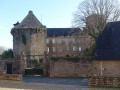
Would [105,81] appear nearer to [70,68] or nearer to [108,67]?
[108,67]

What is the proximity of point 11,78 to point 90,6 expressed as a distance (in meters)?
21.3

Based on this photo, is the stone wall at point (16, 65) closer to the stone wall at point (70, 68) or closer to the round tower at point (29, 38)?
the stone wall at point (70, 68)

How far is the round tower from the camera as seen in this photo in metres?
38.2

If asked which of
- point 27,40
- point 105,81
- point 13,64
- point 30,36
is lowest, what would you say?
point 105,81

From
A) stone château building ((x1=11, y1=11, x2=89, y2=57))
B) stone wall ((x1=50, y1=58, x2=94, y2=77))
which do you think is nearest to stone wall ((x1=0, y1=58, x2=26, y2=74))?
stone wall ((x1=50, y1=58, x2=94, y2=77))

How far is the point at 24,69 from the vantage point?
96.6 feet

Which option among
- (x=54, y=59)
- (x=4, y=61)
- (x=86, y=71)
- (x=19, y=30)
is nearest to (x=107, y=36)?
(x=86, y=71)

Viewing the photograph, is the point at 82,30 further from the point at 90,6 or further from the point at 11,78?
the point at 11,78

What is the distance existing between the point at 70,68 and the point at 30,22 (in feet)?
54.3

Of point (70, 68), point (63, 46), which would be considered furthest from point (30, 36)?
point (63, 46)

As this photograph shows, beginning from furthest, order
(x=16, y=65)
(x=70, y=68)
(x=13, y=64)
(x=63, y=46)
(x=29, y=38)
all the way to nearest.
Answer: (x=63, y=46) → (x=29, y=38) → (x=13, y=64) → (x=16, y=65) → (x=70, y=68)

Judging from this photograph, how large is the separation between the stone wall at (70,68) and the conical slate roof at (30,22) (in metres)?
13.8

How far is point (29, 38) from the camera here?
125 ft

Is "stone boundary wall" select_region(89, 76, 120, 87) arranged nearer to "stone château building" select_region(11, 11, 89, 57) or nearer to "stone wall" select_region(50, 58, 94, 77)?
"stone wall" select_region(50, 58, 94, 77)
